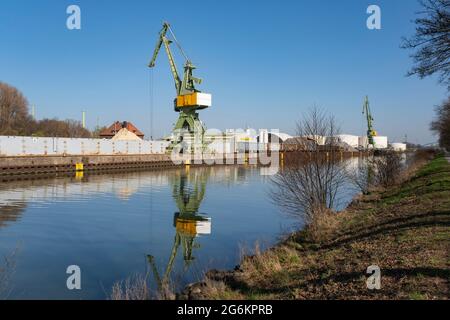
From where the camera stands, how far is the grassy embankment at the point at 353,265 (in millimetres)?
6172

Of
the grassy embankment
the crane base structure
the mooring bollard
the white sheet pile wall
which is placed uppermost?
the crane base structure

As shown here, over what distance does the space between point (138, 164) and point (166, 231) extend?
127 ft

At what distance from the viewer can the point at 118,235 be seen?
13719mm

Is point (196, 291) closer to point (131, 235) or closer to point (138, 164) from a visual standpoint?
point (131, 235)

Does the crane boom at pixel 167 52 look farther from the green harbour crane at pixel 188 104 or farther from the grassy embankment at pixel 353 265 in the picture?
the grassy embankment at pixel 353 265

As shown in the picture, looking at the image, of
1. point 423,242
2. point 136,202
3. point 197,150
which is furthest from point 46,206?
point 197,150

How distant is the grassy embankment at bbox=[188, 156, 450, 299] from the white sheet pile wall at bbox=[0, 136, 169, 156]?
35148 mm

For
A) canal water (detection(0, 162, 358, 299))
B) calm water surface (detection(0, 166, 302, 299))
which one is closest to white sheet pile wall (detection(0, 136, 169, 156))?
calm water surface (detection(0, 166, 302, 299))

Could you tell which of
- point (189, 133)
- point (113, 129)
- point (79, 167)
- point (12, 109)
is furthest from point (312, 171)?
point (113, 129)

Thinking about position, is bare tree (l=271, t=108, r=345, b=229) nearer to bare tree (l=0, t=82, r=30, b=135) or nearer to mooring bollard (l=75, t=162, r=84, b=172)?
mooring bollard (l=75, t=162, r=84, b=172)

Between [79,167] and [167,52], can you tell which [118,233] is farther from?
[167,52]

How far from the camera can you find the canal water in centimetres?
935

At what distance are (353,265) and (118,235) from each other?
884 cm

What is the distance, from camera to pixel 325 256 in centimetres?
883
